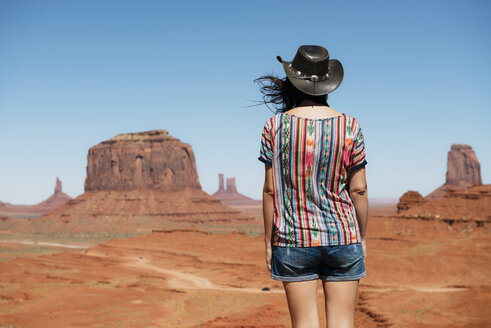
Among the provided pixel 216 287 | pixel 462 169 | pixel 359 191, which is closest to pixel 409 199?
pixel 216 287

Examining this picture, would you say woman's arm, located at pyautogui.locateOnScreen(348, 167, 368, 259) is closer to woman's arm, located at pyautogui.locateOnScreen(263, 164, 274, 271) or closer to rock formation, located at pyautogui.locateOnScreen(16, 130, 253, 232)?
woman's arm, located at pyautogui.locateOnScreen(263, 164, 274, 271)

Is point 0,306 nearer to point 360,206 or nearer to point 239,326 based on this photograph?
point 239,326

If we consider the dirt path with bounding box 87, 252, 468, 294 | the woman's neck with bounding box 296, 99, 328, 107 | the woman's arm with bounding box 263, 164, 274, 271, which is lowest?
the dirt path with bounding box 87, 252, 468, 294

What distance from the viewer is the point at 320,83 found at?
8.73 feet

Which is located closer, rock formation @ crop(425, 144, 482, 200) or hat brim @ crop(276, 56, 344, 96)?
hat brim @ crop(276, 56, 344, 96)

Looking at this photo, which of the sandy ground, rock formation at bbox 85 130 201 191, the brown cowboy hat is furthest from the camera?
rock formation at bbox 85 130 201 191

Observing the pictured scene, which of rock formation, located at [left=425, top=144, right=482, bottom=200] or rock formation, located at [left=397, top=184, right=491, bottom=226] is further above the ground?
rock formation, located at [left=425, top=144, right=482, bottom=200]

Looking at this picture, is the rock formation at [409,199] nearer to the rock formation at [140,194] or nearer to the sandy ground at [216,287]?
the sandy ground at [216,287]

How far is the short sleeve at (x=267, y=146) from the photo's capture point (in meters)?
2.57

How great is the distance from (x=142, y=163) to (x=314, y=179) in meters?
99.5

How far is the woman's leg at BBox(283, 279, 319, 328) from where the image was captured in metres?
2.44

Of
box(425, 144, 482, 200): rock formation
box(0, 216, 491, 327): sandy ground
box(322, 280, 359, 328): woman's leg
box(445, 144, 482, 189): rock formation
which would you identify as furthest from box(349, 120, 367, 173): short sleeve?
box(445, 144, 482, 189): rock formation

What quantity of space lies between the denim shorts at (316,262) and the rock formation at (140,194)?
7403 cm

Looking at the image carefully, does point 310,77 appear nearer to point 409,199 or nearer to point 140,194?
point 409,199
